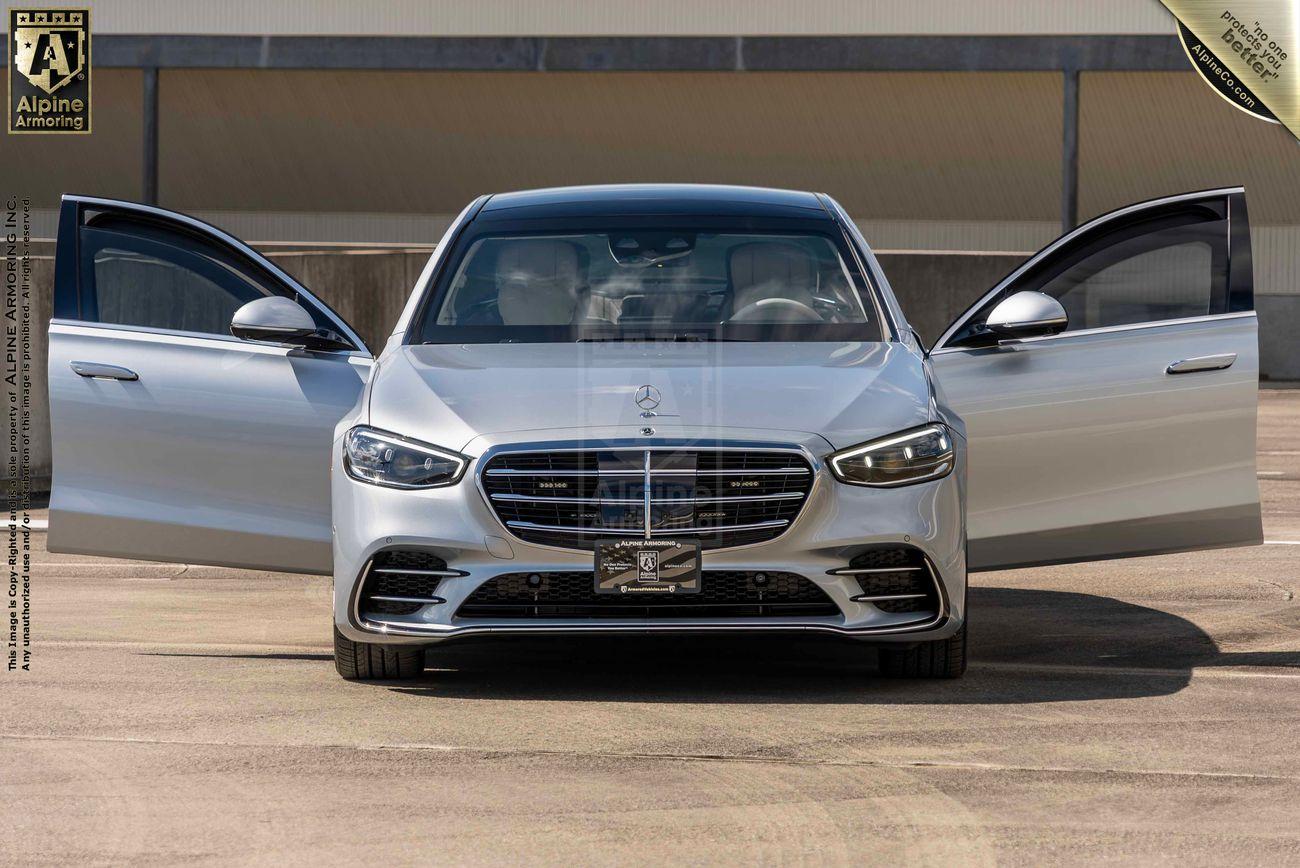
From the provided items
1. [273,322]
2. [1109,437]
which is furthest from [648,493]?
[1109,437]

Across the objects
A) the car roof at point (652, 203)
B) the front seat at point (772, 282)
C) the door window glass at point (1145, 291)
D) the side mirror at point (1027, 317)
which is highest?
the door window glass at point (1145, 291)

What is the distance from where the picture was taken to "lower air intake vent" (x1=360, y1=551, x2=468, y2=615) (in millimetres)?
6586

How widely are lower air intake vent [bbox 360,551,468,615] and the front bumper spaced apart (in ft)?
0.12

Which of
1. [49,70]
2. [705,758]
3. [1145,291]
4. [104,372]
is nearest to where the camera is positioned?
[705,758]

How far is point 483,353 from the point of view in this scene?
712cm

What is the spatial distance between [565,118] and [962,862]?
106ft

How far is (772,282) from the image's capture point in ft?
25.0

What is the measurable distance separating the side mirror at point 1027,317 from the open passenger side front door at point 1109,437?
0.46ft

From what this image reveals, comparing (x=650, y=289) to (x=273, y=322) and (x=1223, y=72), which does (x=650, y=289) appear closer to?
(x=273, y=322)

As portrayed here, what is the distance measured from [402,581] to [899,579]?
5.08ft

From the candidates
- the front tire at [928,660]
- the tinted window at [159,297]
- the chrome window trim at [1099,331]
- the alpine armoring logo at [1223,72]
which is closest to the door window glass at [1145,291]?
the alpine armoring logo at [1223,72]

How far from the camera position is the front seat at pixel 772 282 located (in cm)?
749

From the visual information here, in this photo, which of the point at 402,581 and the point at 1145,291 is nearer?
the point at 402,581

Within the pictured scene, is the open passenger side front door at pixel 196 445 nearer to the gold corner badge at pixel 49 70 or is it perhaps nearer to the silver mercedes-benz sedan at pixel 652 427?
the silver mercedes-benz sedan at pixel 652 427
